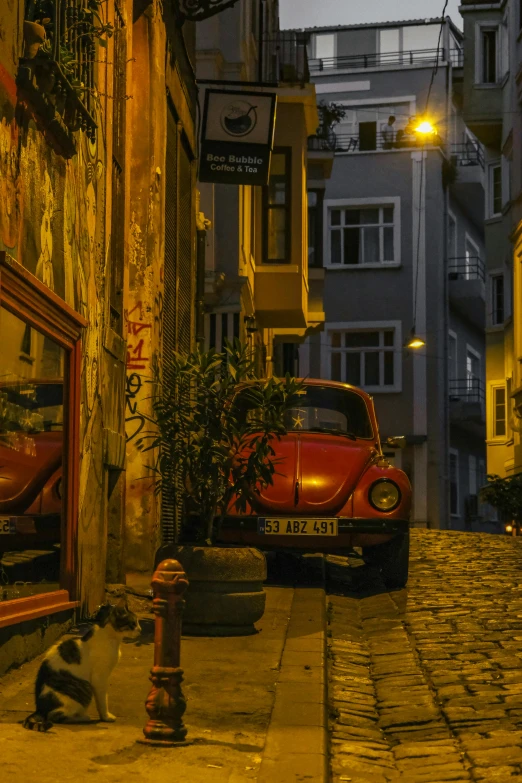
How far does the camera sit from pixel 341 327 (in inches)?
1630

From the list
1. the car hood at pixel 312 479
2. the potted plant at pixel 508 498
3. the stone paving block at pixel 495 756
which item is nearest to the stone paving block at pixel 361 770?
the stone paving block at pixel 495 756

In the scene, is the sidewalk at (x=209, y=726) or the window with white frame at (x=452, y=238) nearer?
the sidewalk at (x=209, y=726)

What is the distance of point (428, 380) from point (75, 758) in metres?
35.7

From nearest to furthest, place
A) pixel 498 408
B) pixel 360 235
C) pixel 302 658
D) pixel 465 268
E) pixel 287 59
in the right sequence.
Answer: pixel 302 658 < pixel 287 59 < pixel 498 408 < pixel 360 235 < pixel 465 268

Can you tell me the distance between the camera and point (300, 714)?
19.8ft

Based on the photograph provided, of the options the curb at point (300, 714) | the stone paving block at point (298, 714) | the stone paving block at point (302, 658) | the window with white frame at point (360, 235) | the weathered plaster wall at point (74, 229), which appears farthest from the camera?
the window with white frame at point (360, 235)

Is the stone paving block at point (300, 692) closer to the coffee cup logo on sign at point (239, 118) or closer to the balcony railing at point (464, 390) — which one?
the coffee cup logo on sign at point (239, 118)

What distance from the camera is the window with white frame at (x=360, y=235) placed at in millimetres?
41750

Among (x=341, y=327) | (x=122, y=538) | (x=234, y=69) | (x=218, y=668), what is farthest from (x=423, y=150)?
(x=218, y=668)

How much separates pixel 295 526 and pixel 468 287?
31834 mm

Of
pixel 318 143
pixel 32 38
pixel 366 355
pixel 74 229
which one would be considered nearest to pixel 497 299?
pixel 366 355

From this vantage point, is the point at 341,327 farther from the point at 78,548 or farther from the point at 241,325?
the point at 78,548

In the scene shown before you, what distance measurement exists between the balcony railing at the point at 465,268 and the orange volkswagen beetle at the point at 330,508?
30370 mm

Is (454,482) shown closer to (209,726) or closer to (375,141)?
(375,141)
